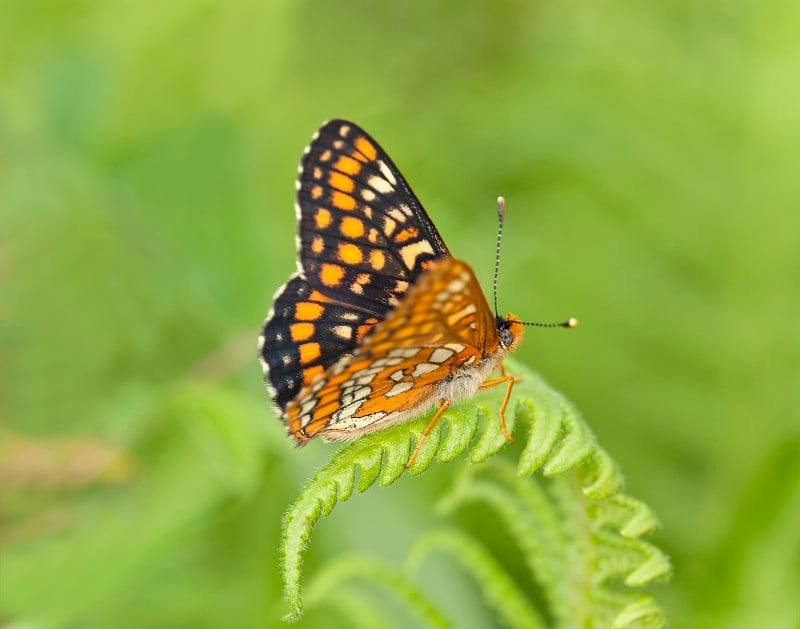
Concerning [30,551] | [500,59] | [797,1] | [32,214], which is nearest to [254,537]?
[30,551]

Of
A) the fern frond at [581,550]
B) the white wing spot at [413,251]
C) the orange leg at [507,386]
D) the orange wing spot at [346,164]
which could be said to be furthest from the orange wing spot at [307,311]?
the fern frond at [581,550]

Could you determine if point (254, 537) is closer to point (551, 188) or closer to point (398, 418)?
point (398, 418)

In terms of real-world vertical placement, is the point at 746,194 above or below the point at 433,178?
below

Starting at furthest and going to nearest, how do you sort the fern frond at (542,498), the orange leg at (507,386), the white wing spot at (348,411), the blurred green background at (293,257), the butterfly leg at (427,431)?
1. the blurred green background at (293,257)
2. the white wing spot at (348,411)
3. the butterfly leg at (427,431)
4. the orange leg at (507,386)
5. the fern frond at (542,498)

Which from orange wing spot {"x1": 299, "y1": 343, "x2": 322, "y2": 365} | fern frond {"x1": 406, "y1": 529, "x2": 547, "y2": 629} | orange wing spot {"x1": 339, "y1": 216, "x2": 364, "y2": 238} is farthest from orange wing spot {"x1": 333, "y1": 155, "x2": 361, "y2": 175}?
fern frond {"x1": 406, "y1": 529, "x2": 547, "y2": 629}

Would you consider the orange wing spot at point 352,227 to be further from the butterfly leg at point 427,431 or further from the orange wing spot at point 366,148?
Result: the butterfly leg at point 427,431

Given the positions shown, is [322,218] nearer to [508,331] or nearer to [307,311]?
[307,311]

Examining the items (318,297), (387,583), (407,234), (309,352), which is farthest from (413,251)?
(387,583)
